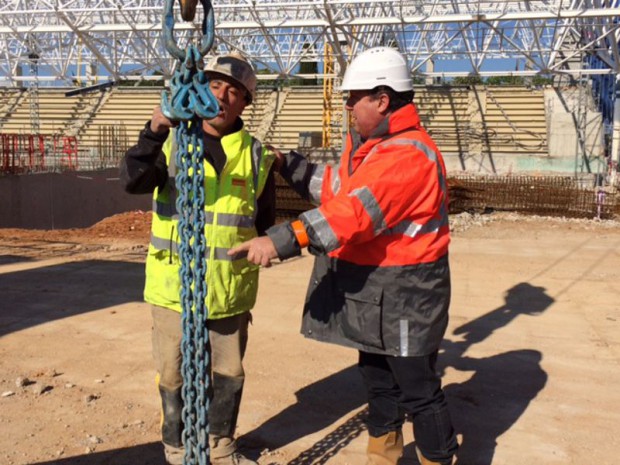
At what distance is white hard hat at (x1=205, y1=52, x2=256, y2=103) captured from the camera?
3262 millimetres

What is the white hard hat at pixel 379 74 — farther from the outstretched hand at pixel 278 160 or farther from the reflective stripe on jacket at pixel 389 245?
the outstretched hand at pixel 278 160

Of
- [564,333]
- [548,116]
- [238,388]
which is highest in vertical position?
[548,116]

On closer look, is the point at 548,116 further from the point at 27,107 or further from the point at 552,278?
the point at 27,107

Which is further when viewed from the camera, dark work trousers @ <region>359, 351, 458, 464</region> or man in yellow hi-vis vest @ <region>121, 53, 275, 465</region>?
man in yellow hi-vis vest @ <region>121, 53, 275, 465</region>

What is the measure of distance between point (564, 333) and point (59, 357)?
4.42 meters

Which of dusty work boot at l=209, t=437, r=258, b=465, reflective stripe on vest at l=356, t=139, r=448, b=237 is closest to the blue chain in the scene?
reflective stripe on vest at l=356, t=139, r=448, b=237

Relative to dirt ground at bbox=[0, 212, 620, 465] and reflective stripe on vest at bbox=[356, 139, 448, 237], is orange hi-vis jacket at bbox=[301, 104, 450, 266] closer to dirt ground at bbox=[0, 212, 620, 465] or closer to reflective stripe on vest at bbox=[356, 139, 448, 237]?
reflective stripe on vest at bbox=[356, 139, 448, 237]

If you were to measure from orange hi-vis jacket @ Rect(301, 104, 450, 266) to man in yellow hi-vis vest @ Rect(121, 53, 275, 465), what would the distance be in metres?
0.51

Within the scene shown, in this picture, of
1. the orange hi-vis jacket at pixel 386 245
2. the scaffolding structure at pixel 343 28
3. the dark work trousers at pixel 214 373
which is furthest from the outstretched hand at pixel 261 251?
the scaffolding structure at pixel 343 28

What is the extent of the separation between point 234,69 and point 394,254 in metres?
1.13

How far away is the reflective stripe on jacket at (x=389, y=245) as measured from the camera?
2885 mm

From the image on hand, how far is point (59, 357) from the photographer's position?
17.9 ft

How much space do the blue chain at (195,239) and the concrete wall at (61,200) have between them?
1526 centimetres

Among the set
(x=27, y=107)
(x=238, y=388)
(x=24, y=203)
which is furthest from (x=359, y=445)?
(x=27, y=107)
